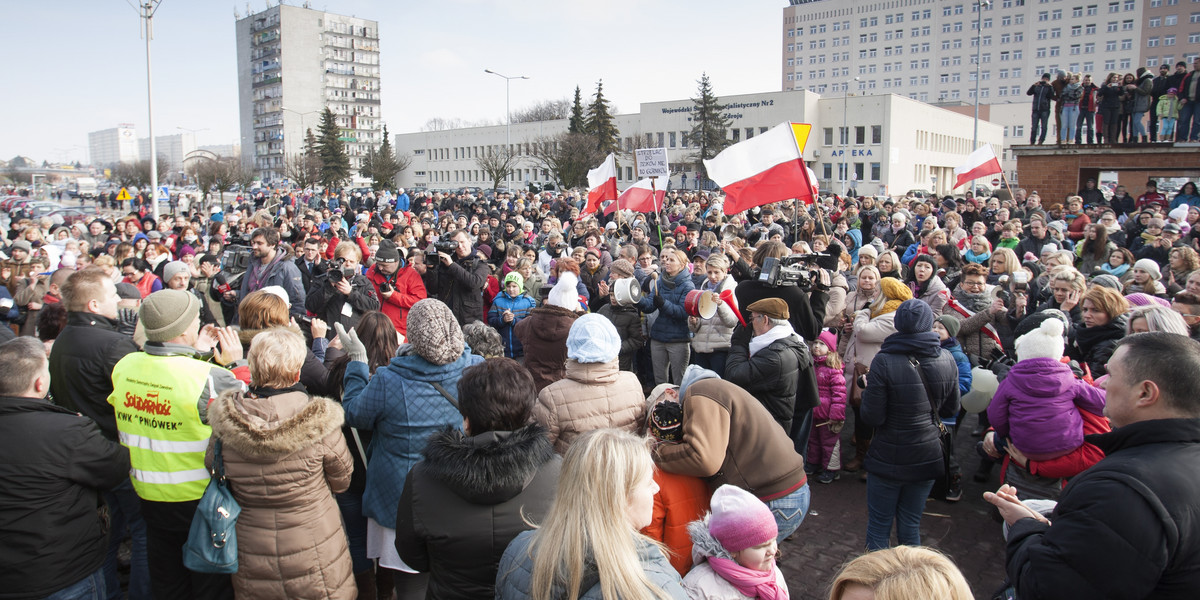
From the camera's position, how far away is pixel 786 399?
472 centimetres

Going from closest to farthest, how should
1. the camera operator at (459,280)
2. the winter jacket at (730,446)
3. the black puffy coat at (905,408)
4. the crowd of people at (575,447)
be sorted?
1. the crowd of people at (575,447)
2. the winter jacket at (730,446)
3. the black puffy coat at (905,408)
4. the camera operator at (459,280)

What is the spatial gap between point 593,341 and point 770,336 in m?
1.56

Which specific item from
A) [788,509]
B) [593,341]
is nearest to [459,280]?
[593,341]

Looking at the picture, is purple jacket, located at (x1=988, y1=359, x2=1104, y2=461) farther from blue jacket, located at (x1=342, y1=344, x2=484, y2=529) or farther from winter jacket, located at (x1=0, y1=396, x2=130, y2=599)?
winter jacket, located at (x1=0, y1=396, x2=130, y2=599)

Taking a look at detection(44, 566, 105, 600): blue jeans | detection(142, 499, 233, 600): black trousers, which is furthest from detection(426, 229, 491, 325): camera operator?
detection(44, 566, 105, 600): blue jeans

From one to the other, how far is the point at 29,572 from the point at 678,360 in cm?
553

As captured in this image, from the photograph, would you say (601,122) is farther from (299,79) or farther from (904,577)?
(299,79)

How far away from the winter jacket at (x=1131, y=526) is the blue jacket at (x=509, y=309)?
5654mm

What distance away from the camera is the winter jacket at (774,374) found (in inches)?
181

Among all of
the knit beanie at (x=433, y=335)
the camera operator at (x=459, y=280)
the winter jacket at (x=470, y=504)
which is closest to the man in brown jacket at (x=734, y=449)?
the winter jacket at (x=470, y=504)

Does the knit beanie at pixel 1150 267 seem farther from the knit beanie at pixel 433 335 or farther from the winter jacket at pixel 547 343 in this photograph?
the knit beanie at pixel 433 335

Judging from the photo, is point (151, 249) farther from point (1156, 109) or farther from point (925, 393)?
point (1156, 109)

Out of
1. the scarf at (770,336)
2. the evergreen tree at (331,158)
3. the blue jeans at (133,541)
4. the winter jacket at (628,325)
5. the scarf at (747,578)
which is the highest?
the evergreen tree at (331,158)

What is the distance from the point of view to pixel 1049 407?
386 centimetres
